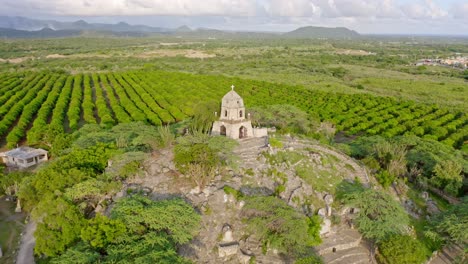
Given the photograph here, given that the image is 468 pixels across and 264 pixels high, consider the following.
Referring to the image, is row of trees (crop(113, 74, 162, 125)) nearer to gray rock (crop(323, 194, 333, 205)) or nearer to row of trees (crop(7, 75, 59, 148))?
row of trees (crop(7, 75, 59, 148))

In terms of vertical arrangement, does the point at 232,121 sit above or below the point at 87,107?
above

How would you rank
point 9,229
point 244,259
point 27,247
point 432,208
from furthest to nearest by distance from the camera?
point 432,208
point 9,229
point 27,247
point 244,259

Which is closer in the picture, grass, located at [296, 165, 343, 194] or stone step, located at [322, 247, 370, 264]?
stone step, located at [322, 247, 370, 264]

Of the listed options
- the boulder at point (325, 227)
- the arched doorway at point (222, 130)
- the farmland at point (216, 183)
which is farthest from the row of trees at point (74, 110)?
the boulder at point (325, 227)

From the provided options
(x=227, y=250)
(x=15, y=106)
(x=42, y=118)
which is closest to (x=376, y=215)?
(x=227, y=250)

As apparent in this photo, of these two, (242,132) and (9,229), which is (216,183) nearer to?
(242,132)

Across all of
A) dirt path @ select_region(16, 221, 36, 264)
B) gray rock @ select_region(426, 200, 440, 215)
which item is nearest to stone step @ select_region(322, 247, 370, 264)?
gray rock @ select_region(426, 200, 440, 215)
